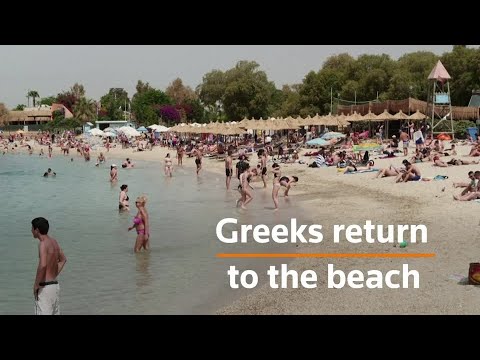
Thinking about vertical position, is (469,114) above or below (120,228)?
above

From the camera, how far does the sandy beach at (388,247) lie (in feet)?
24.7

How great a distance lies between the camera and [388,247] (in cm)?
1095

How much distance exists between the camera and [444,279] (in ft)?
27.3

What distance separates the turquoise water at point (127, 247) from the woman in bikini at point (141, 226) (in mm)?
201

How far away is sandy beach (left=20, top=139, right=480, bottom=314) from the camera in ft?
24.7

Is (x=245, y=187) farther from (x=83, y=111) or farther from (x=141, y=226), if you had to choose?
(x=83, y=111)

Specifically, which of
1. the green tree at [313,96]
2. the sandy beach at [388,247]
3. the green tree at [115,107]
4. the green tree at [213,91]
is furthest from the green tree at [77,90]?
the sandy beach at [388,247]

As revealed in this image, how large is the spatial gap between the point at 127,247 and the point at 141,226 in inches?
46.2

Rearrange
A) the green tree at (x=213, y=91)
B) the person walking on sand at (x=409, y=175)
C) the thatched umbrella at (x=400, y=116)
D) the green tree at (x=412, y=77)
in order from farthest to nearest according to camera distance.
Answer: the green tree at (x=213, y=91), the green tree at (x=412, y=77), the thatched umbrella at (x=400, y=116), the person walking on sand at (x=409, y=175)

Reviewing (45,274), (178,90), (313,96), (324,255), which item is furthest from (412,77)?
(178,90)

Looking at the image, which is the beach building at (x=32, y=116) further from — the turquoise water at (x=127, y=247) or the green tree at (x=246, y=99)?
the turquoise water at (x=127, y=247)
